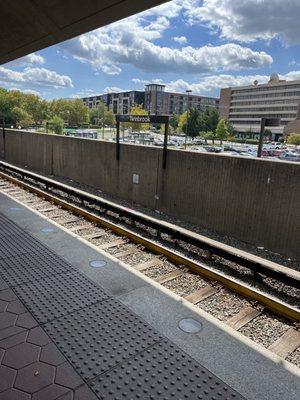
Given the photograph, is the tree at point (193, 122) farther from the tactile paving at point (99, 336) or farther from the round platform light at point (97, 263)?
the tactile paving at point (99, 336)

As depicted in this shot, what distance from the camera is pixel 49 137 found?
16391 millimetres

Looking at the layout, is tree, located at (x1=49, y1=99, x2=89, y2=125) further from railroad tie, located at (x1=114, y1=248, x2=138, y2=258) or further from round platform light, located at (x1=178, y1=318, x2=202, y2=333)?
round platform light, located at (x1=178, y1=318, x2=202, y2=333)

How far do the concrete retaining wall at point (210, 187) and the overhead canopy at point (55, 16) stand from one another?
14.3ft

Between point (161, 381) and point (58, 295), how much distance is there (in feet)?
6.68

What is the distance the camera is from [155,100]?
169500mm

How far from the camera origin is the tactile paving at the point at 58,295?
4.18m

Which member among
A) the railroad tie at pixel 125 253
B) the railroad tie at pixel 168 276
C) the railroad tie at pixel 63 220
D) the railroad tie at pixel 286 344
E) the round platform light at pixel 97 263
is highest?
the round platform light at pixel 97 263

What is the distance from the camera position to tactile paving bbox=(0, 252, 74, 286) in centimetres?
505

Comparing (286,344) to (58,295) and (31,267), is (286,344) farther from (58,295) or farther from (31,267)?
(31,267)

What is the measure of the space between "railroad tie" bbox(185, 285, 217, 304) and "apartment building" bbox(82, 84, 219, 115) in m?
157

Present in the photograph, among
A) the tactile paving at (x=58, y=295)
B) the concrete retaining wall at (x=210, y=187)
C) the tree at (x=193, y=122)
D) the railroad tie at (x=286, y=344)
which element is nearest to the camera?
the railroad tie at (x=286, y=344)

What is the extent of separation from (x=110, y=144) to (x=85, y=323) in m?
9.29

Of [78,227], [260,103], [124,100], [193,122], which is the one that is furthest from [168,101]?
[78,227]

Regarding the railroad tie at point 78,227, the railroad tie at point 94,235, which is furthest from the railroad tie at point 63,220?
the railroad tie at point 94,235
